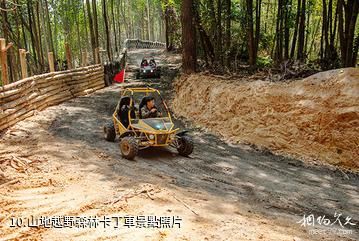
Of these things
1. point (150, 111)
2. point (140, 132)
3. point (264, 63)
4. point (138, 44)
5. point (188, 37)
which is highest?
point (188, 37)

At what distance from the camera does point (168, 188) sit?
17.9 ft

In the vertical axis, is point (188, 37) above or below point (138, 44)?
above

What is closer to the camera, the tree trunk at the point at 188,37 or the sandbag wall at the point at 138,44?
the tree trunk at the point at 188,37

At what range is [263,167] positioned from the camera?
7980 mm

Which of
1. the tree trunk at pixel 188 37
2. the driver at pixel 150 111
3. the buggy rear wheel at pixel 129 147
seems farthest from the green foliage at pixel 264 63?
the buggy rear wheel at pixel 129 147

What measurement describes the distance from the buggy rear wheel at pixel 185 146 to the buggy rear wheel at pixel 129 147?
117cm

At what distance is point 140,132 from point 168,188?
95.3 inches

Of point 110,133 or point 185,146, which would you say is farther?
point 110,133

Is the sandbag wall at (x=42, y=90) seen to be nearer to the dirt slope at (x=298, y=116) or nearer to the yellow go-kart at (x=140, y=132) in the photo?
the yellow go-kart at (x=140, y=132)

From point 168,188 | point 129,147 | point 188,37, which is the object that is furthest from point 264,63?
point 168,188

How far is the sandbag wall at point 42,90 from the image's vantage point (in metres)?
8.78

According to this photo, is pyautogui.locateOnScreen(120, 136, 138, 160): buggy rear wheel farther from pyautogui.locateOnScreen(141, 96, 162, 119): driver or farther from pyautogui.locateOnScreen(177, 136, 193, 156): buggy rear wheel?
pyautogui.locateOnScreen(177, 136, 193, 156): buggy rear wheel

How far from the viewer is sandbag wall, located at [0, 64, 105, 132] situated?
8.78 meters

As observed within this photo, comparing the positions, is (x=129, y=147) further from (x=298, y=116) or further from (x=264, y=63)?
(x=264, y=63)
